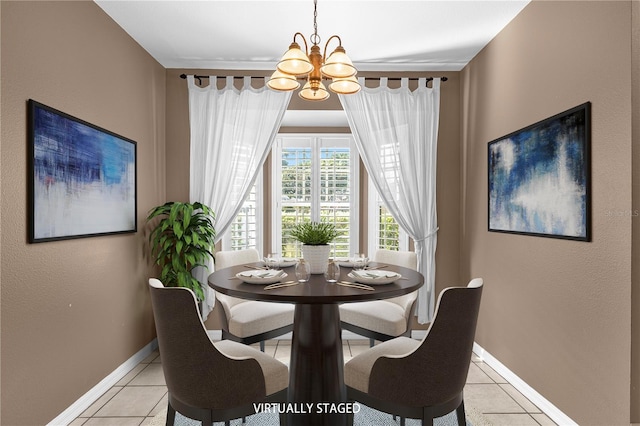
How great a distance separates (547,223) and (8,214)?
315 cm

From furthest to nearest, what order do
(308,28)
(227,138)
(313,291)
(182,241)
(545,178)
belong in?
1. (227,138)
2. (182,241)
3. (308,28)
4. (545,178)
5. (313,291)

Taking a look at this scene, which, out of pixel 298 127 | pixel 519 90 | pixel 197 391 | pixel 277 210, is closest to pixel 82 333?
pixel 197 391

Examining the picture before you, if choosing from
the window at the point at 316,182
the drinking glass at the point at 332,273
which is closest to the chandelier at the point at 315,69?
the drinking glass at the point at 332,273

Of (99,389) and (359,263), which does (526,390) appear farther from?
(99,389)

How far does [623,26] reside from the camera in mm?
1814

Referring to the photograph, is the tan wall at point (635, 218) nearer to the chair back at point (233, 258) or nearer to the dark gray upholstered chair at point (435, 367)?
the dark gray upholstered chair at point (435, 367)

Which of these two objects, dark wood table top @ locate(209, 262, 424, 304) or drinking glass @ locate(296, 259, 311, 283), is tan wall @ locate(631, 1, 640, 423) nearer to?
dark wood table top @ locate(209, 262, 424, 304)

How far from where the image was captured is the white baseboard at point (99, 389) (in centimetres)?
228

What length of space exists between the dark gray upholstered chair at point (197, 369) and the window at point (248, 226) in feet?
8.04

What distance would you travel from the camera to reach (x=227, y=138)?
3.64 meters

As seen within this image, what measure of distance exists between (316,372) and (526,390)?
5.75 feet

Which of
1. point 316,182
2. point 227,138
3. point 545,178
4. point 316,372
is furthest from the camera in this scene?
point 316,182

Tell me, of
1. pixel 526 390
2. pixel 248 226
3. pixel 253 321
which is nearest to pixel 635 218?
pixel 526 390

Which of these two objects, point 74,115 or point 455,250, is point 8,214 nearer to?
point 74,115
